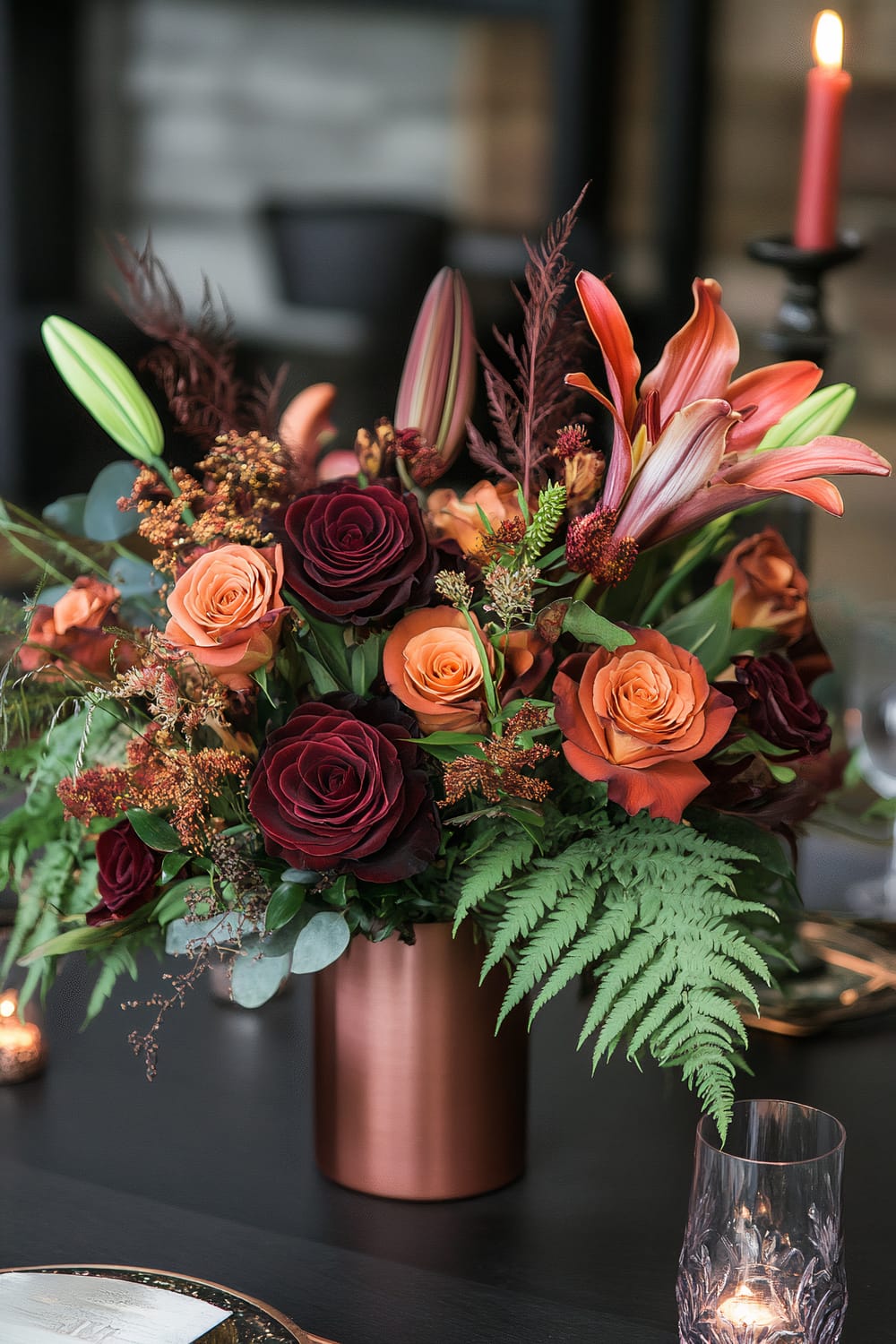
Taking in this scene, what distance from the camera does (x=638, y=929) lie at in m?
0.73

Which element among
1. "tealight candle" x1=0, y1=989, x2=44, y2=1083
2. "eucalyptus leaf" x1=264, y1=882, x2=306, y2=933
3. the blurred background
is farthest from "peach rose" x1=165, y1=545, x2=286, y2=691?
the blurred background

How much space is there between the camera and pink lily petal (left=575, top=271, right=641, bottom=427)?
70 cm

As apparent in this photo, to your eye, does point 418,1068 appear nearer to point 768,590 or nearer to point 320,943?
point 320,943

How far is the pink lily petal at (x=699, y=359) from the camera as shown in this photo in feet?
2.37

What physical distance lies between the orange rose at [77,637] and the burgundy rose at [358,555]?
131mm

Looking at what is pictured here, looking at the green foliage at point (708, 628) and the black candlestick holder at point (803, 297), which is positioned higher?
the black candlestick holder at point (803, 297)

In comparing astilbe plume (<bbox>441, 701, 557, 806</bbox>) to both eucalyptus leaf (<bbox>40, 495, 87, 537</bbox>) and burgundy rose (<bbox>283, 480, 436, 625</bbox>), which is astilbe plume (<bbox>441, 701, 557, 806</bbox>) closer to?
burgundy rose (<bbox>283, 480, 436, 625</bbox>)

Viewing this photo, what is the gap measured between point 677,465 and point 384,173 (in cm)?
273

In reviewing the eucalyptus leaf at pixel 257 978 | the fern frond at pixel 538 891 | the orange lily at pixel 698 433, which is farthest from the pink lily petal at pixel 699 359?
the eucalyptus leaf at pixel 257 978

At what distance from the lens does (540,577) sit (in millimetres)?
720

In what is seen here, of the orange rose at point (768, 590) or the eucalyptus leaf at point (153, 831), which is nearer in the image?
the eucalyptus leaf at point (153, 831)

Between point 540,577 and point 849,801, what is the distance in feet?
1.83

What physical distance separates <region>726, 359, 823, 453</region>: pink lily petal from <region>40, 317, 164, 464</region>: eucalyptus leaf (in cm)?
31

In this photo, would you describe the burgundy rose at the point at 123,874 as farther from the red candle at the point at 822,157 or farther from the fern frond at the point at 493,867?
the red candle at the point at 822,157
